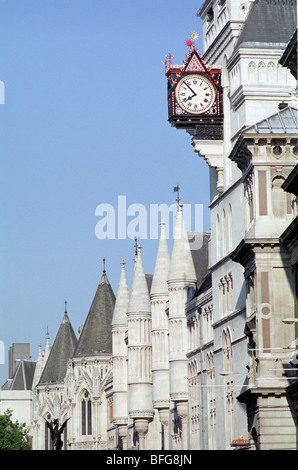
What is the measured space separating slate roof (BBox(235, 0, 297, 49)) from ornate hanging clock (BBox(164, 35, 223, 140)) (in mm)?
3265

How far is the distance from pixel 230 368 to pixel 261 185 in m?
18.3

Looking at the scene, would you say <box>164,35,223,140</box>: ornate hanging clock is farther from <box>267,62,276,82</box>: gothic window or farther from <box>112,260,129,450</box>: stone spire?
<box>112,260,129,450</box>: stone spire

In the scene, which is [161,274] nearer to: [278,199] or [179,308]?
[179,308]

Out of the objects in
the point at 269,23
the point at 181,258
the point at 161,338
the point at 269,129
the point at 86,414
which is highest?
the point at 269,23

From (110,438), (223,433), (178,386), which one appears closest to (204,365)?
(178,386)

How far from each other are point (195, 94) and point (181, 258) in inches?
979

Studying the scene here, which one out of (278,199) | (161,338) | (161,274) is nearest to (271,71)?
(278,199)

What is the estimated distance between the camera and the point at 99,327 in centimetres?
12788

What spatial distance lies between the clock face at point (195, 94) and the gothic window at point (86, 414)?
220ft

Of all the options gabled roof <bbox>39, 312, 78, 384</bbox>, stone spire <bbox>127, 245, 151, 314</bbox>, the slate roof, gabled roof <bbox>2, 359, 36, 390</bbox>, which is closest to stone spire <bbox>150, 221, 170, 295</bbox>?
stone spire <bbox>127, 245, 151, 314</bbox>

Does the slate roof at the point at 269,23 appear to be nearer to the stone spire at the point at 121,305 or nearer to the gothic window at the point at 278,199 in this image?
the gothic window at the point at 278,199

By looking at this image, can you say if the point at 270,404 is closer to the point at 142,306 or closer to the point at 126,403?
the point at 142,306

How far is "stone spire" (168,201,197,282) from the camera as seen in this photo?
84.9m

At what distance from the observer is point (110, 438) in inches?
4601
